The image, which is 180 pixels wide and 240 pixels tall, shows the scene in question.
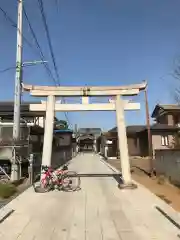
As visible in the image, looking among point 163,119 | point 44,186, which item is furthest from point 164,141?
point 44,186

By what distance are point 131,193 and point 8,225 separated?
651 centimetres

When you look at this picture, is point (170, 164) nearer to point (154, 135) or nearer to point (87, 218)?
point (87, 218)

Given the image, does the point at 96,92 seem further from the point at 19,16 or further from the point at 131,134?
the point at 131,134

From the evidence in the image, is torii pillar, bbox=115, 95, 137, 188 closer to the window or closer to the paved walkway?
the paved walkway

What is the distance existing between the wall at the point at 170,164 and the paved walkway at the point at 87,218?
3.24m

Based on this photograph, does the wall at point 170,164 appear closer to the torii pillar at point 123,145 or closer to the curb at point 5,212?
the torii pillar at point 123,145

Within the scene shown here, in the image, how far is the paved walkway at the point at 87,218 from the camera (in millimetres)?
6883

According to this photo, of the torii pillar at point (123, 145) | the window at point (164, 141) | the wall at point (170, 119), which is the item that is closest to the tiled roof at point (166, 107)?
the wall at point (170, 119)

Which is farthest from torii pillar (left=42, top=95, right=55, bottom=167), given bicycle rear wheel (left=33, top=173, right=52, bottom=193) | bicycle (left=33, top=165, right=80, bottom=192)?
bicycle rear wheel (left=33, top=173, right=52, bottom=193)

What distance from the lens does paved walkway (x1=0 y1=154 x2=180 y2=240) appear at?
271 inches

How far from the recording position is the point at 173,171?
1633 cm

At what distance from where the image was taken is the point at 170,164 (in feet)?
55.3

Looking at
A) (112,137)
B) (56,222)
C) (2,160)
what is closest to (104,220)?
(56,222)

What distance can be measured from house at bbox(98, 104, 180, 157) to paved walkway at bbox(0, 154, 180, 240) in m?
31.2
